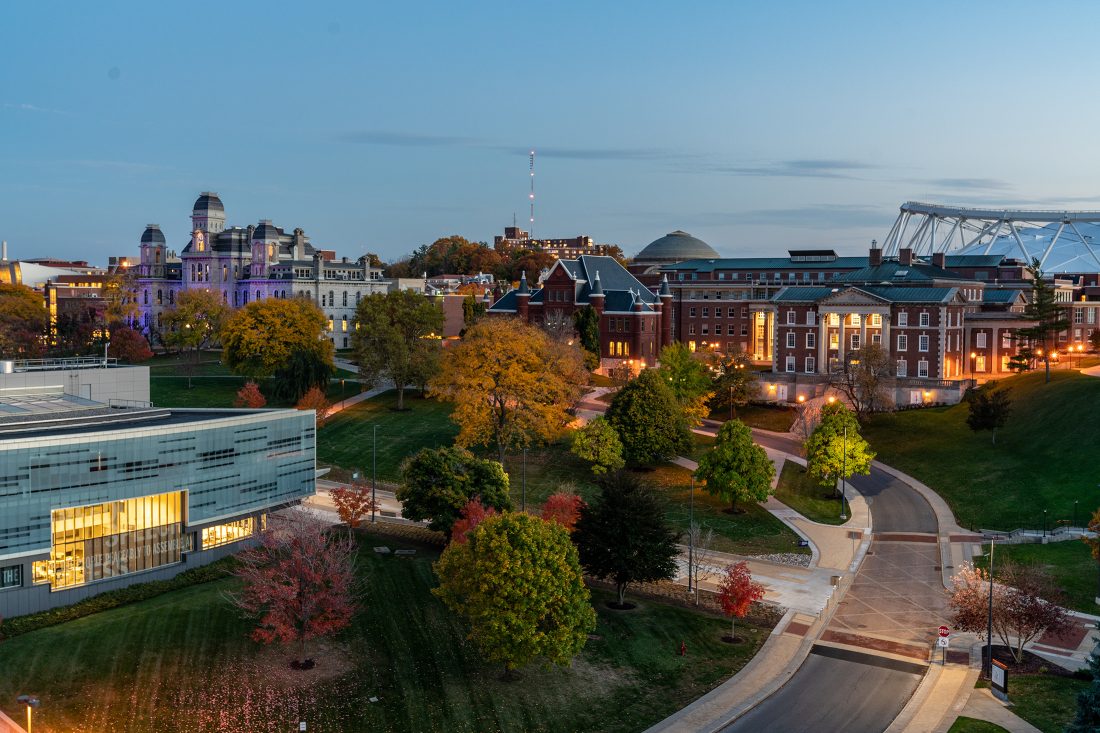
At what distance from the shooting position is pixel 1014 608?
1718 inches

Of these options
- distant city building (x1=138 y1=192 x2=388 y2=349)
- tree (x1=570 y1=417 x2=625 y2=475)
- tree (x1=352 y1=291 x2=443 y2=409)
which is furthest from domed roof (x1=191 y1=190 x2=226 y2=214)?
tree (x1=570 y1=417 x2=625 y2=475)

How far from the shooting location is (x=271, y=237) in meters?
154

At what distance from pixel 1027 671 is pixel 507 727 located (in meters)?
22.6

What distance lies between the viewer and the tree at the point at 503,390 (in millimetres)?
78562

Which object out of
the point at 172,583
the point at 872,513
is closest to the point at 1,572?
the point at 172,583

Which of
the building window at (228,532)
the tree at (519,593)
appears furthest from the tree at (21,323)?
the tree at (519,593)

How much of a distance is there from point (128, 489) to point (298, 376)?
49.2 metres

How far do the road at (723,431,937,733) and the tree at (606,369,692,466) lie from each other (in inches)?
1320

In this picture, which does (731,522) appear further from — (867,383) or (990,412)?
(867,383)

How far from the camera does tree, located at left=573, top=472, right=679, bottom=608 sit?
52031mm

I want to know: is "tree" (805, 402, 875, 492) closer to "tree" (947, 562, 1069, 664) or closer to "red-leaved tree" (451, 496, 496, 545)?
"tree" (947, 562, 1069, 664)

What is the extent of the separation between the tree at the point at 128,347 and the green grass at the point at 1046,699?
113379mm

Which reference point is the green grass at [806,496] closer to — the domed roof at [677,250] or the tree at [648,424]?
the tree at [648,424]

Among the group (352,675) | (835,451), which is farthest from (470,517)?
(835,451)
